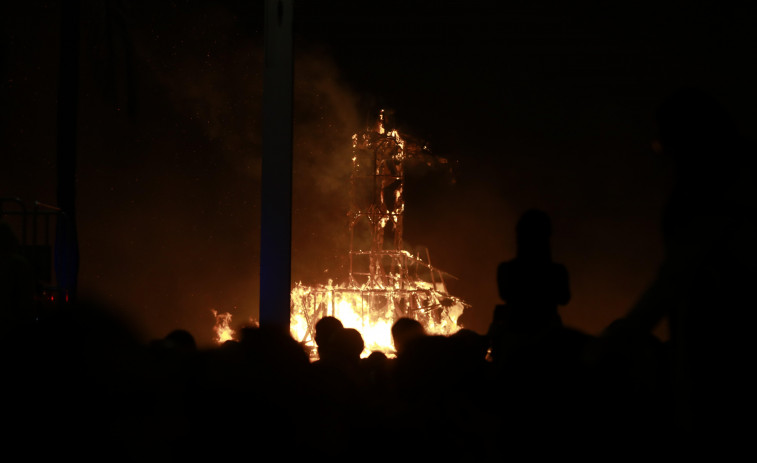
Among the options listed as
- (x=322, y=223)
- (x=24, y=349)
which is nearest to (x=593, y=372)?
(x=24, y=349)

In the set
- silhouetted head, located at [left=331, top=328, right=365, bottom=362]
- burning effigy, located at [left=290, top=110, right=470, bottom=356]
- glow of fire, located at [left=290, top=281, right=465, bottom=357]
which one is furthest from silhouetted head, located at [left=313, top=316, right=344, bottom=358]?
glow of fire, located at [left=290, top=281, right=465, bottom=357]

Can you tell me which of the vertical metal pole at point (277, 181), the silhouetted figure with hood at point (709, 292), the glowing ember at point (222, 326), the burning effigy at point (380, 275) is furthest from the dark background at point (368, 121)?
the silhouetted figure with hood at point (709, 292)

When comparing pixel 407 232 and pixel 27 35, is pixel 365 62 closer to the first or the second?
pixel 407 232

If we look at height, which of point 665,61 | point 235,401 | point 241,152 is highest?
point 665,61

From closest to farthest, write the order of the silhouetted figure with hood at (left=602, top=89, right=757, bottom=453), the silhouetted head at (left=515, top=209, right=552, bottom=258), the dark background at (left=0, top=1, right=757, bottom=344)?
1. the silhouetted figure with hood at (left=602, top=89, right=757, bottom=453)
2. the silhouetted head at (left=515, top=209, right=552, bottom=258)
3. the dark background at (left=0, top=1, right=757, bottom=344)

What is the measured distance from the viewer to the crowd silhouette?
1337 millimetres

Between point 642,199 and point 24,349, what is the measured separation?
634cm

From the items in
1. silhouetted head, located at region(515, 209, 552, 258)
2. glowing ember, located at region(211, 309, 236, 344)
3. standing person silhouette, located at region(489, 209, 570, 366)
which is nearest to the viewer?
standing person silhouette, located at region(489, 209, 570, 366)

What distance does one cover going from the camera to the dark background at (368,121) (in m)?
6.27

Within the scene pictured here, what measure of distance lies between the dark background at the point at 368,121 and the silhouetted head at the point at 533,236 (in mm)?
4115

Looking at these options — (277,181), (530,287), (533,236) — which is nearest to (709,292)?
(530,287)

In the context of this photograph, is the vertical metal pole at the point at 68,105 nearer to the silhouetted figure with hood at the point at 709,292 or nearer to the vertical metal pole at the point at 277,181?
the vertical metal pole at the point at 277,181

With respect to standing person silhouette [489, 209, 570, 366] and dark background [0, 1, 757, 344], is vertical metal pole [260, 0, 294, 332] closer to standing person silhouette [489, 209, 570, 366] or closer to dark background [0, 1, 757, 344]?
standing person silhouette [489, 209, 570, 366]

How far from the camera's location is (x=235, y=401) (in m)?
1.42
